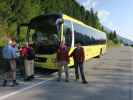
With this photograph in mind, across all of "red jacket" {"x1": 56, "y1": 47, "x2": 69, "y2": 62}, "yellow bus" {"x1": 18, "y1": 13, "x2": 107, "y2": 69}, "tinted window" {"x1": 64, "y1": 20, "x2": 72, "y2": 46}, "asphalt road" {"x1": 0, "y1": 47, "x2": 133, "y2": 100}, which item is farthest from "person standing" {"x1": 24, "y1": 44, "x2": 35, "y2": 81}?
"tinted window" {"x1": 64, "y1": 20, "x2": 72, "y2": 46}

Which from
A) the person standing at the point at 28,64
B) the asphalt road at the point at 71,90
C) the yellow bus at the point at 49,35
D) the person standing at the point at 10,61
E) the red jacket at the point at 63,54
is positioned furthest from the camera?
the yellow bus at the point at 49,35

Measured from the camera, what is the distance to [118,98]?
13.0 meters

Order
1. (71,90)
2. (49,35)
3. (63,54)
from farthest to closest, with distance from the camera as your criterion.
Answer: (49,35)
(63,54)
(71,90)

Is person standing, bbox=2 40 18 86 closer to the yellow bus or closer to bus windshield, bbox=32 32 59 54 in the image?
the yellow bus

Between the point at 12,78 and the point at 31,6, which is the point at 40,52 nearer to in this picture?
the point at 12,78

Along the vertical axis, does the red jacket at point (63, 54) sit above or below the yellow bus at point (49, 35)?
below

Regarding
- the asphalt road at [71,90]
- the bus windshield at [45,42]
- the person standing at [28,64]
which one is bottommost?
the asphalt road at [71,90]

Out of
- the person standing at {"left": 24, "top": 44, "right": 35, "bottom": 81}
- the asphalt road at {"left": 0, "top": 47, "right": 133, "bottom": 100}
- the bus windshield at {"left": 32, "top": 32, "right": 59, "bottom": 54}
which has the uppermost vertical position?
the bus windshield at {"left": 32, "top": 32, "right": 59, "bottom": 54}

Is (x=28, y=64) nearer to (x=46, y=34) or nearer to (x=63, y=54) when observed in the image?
(x=63, y=54)

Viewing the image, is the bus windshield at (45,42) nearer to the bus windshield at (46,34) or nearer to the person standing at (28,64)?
the bus windshield at (46,34)

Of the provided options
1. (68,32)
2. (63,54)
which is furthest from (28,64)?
(68,32)

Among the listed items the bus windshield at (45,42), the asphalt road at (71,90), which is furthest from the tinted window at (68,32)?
the asphalt road at (71,90)

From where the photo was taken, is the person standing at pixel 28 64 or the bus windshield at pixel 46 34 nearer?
the person standing at pixel 28 64

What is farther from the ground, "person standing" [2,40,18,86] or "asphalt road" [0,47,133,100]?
"person standing" [2,40,18,86]
